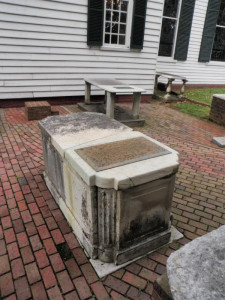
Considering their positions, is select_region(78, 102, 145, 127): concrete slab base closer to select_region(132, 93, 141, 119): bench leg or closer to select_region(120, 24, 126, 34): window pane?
select_region(132, 93, 141, 119): bench leg

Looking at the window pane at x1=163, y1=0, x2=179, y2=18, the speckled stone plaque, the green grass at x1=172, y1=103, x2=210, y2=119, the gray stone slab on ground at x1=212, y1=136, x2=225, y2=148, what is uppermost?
the window pane at x1=163, y1=0, x2=179, y2=18

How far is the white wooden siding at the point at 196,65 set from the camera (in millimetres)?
10539

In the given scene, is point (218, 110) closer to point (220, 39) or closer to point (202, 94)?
point (202, 94)

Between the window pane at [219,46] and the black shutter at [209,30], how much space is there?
0.80 metres

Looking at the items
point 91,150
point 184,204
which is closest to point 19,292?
point 91,150

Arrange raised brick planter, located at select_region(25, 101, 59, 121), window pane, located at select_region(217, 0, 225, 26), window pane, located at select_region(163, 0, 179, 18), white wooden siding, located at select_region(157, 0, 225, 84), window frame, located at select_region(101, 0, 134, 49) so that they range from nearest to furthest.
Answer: raised brick planter, located at select_region(25, 101, 59, 121)
window frame, located at select_region(101, 0, 134, 49)
window pane, located at select_region(163, 0, 179, 18)
white wooden siding, located at select_region(157, 0, 225, 84)
window pane, located at select_region(217, 0, 225, 26)

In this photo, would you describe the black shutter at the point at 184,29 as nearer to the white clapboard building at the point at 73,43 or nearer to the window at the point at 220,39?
the white clapboard building at the point at 73,43

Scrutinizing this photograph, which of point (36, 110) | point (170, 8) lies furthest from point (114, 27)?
point (36, 110)

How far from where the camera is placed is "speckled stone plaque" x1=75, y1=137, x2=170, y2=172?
2193mm

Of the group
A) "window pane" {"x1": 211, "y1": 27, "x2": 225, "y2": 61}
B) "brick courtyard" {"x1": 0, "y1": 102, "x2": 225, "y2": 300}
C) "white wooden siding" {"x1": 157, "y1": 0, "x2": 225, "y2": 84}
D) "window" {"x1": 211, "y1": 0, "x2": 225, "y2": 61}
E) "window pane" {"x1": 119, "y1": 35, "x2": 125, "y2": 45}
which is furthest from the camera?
"window pane" {"x1": 211, "y1": 27, "x2": 225, "y2": 61}

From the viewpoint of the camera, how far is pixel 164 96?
9.30 m

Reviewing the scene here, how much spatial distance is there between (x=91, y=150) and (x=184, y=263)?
150cm

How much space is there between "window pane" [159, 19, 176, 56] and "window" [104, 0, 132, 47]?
324 centimetres

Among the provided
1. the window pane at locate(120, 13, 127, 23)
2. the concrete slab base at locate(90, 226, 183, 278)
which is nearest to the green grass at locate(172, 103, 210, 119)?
the window pane at locate(120, 13, 127, 23)
